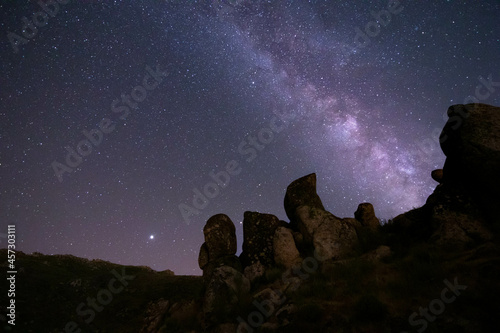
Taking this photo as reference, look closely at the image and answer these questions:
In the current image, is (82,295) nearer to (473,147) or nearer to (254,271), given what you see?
(254,271)

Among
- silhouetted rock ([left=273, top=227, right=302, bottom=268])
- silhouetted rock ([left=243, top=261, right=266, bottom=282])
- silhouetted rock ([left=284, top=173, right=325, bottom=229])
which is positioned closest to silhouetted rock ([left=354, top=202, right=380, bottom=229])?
silhouetted rock ([left=284, top=173, right=325, bottom=229])

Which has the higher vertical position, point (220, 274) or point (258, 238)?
point (258, 238)

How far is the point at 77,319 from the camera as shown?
19.7m

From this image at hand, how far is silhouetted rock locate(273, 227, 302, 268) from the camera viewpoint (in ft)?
46.6

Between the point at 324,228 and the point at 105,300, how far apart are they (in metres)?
21.4

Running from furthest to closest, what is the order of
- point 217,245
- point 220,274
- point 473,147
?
1. point 217,245
2. point 220,274
3. point 473,147

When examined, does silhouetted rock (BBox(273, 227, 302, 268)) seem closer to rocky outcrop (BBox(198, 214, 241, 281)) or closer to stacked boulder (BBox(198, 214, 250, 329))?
stacked boulder (BBox(198, 214, 250, 329))

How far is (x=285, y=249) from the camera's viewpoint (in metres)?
14.7

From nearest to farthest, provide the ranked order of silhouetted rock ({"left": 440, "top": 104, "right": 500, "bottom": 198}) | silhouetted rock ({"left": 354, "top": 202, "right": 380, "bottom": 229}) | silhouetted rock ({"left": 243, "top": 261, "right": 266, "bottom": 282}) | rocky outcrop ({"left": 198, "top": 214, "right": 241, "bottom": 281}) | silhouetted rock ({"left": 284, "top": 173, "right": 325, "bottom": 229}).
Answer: silhouetted rock ({"left": 440, "top": 104, "right": 500, "bottom": 198})
silhouetted rock ({"left": 243, "top": 261, "right": 266, "bottom": 282})
rocky outcrop ({"left": 198, "top": 214, "right": 241, "bottom": 281})
silhouetted rock ({"left": 354, "top": 202, "right": 380, "bottom": 229})
silhouetted rock ({"left": 284, "top": 173, "right": 325, "bottom": 229})

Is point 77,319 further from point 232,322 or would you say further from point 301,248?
point 301,248

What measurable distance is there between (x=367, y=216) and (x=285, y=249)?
5.80 m

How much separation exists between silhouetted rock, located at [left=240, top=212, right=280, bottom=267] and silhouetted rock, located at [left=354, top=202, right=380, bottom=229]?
5166 millimetres

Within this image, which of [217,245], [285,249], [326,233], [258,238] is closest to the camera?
[326,233]

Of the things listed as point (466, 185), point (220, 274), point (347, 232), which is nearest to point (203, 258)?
point (220, 274)
